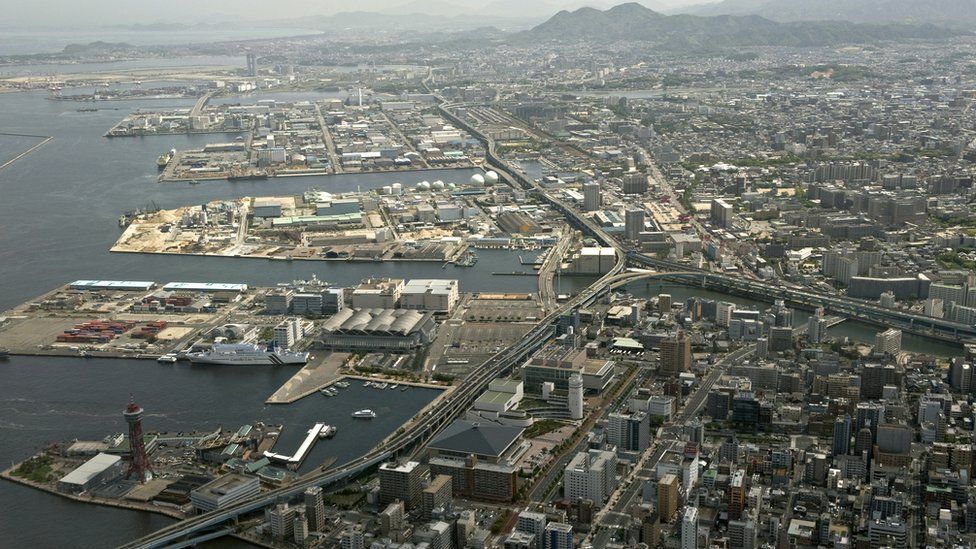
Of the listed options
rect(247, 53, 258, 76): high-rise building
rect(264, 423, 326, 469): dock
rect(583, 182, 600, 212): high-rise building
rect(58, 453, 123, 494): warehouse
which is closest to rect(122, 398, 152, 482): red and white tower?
rect(58, 453, 123, 494): warehouse

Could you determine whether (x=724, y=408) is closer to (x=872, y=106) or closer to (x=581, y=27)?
(x=872, y=106)

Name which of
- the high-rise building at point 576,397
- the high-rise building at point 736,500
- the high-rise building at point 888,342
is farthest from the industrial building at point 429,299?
the high-rise building at point 736,500

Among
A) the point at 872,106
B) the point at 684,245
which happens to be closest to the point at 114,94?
the point at 872,106

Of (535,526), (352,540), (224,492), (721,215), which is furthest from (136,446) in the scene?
(721,215)

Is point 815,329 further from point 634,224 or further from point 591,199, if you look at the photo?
point 591,199

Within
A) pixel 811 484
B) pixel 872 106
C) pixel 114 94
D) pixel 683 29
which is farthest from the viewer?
pixel 683 29

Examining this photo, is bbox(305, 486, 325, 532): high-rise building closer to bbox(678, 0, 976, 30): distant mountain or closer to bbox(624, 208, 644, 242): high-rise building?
bbox(624, 208, 644, 242): high-rise building
